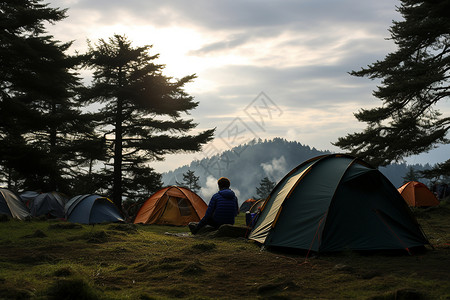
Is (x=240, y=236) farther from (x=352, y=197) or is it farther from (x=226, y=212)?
(x=352, y=197)

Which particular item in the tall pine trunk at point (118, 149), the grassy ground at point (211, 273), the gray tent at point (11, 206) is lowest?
the grassy ground at point (211, 273)

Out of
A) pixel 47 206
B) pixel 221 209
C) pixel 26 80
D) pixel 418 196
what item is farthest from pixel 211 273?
pixel 418 196

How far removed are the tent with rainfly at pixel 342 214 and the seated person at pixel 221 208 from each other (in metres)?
2.64

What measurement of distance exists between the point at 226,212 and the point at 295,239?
156 inches

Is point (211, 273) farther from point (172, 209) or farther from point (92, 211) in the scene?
point (92, 211)

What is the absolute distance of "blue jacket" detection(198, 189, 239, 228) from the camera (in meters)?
10.8

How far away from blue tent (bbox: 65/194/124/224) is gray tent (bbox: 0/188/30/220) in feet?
9.33

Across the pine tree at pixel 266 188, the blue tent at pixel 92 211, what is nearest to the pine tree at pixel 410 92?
the blue tent at pixel 92 211

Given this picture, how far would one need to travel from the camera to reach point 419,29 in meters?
18.2

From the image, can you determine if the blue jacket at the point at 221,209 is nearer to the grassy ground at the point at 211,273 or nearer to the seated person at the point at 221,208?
the seated person at the point at 221,208

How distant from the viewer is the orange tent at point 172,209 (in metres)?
16.7

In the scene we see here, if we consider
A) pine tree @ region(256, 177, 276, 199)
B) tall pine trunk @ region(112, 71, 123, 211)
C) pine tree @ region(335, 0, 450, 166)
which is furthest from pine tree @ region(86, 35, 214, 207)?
pine tree @ region(256, 177, 276, 199)

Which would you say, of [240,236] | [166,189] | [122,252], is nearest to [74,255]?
[122,252]

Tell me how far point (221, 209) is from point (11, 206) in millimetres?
11621
